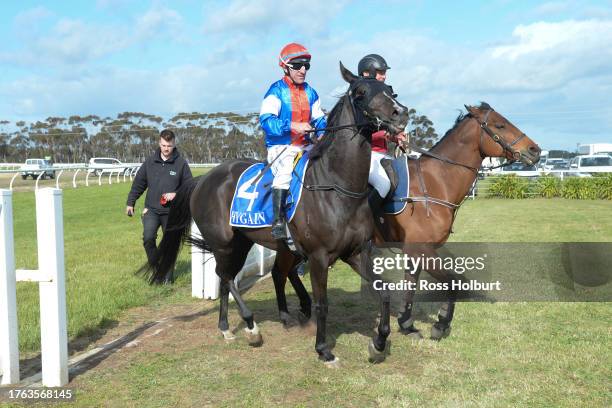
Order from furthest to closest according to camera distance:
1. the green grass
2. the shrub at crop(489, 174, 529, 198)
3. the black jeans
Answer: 1. the shrub at crop(489, 174, 529, 198)
2. the black jeans
3. the green grass

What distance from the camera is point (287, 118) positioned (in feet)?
17.1

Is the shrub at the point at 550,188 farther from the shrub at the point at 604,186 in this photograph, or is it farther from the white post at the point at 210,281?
the white post at the point at 210,281

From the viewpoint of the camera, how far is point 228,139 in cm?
8375

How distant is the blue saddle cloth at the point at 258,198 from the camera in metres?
4.96

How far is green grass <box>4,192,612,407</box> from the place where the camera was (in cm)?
407

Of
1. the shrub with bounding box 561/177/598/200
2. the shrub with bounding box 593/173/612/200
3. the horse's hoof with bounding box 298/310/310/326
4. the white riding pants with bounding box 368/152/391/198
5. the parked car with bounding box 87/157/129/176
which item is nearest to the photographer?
the white riding pants with bounding box 368/152/391/198

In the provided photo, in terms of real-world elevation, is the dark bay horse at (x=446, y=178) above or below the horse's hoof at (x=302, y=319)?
above

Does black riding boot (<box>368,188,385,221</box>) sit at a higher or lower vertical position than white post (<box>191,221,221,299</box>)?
higher

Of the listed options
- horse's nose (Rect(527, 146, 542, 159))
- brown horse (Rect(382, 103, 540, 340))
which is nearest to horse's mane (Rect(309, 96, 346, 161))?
brown horse (Rect(382, 103, 540, 340))

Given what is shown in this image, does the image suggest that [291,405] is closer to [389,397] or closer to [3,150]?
[389,397]

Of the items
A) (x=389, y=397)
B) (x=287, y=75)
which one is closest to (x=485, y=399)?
(x=389, y=397)

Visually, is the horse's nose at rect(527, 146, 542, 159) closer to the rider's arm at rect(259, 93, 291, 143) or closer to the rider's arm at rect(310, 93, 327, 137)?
the rider's arm at rect(310, 93, 327, 137)

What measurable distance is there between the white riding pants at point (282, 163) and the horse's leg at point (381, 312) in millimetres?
901

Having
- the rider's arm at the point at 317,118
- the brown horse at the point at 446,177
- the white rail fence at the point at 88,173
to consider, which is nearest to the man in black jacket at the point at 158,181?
the rider's arm at the point at 317,118
